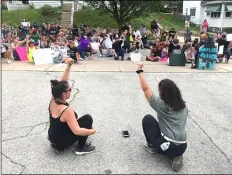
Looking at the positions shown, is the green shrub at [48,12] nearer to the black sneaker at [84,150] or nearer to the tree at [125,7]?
the tree at [125,7]

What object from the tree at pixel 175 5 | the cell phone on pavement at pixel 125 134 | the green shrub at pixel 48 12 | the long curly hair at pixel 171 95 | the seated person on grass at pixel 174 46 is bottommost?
the cell phone on pavement at pixel 125 134

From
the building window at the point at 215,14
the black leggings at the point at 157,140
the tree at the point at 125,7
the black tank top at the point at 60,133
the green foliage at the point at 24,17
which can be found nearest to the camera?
the black leggings at the point at 157,140

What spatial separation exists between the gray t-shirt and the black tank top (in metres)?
1.25

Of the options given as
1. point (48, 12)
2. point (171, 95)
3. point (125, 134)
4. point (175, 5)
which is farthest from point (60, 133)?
point (175, 5)

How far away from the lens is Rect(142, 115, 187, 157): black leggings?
→ 3660 mm

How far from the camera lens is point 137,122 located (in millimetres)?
5410

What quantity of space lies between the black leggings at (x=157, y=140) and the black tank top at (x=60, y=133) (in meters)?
1.07

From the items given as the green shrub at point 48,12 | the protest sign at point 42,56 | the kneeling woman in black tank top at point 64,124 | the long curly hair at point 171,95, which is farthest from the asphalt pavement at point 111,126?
the green shrub at point 48,12

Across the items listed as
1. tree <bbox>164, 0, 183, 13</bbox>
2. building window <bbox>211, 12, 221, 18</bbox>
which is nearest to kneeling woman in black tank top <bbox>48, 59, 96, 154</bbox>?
building window <bbox>211, 12, 221, 18</bbox>

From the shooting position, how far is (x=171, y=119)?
3631 millimetres

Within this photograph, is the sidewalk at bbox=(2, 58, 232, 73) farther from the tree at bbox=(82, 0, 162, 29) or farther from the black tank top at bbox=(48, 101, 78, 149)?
the tree at bbox=(82, 0, 162, 29)

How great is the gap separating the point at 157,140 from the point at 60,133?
1341 mm

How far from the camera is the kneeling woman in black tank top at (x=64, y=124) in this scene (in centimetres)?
371

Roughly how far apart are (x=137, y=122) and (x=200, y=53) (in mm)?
6511
